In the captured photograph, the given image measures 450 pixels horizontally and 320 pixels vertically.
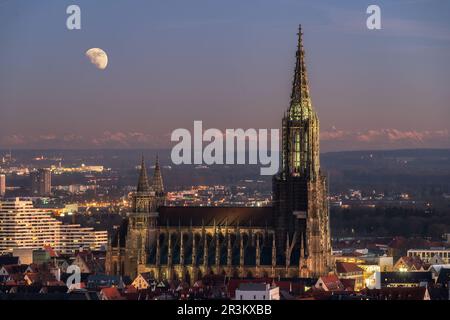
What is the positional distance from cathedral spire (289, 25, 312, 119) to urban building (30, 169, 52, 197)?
6582 cm

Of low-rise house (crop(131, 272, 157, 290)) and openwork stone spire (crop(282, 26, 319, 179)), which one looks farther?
openwork stone spire (crop(282, 26, 319, 179))

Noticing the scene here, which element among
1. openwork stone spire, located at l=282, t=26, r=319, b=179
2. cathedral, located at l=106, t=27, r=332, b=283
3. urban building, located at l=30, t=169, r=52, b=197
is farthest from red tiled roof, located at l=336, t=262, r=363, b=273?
urban building, located at l=30, t=169, r=52, b=197

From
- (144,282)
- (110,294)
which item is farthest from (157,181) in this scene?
(110,294)

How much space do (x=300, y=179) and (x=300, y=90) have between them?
4.37 metres

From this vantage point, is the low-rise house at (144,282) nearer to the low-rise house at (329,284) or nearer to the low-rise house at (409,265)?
the low-rise house at (329,284)

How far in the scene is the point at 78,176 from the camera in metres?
149

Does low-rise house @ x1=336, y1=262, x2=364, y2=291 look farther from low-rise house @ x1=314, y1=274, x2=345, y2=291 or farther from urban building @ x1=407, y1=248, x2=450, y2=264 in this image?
urban building @ x1=407, y1=248, x2=450, y2=264

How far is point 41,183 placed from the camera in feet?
566

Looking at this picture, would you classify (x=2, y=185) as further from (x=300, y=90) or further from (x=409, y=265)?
(x=300, y=90)

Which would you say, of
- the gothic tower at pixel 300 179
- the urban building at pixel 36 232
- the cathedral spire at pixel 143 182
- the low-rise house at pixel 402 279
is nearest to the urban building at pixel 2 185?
the urban building at pixel 36 232

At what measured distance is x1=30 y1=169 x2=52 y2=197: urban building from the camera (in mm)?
160625

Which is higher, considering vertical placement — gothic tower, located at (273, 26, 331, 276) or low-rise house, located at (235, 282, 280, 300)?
gothic tower, located at (273, 26, 331, 276)
